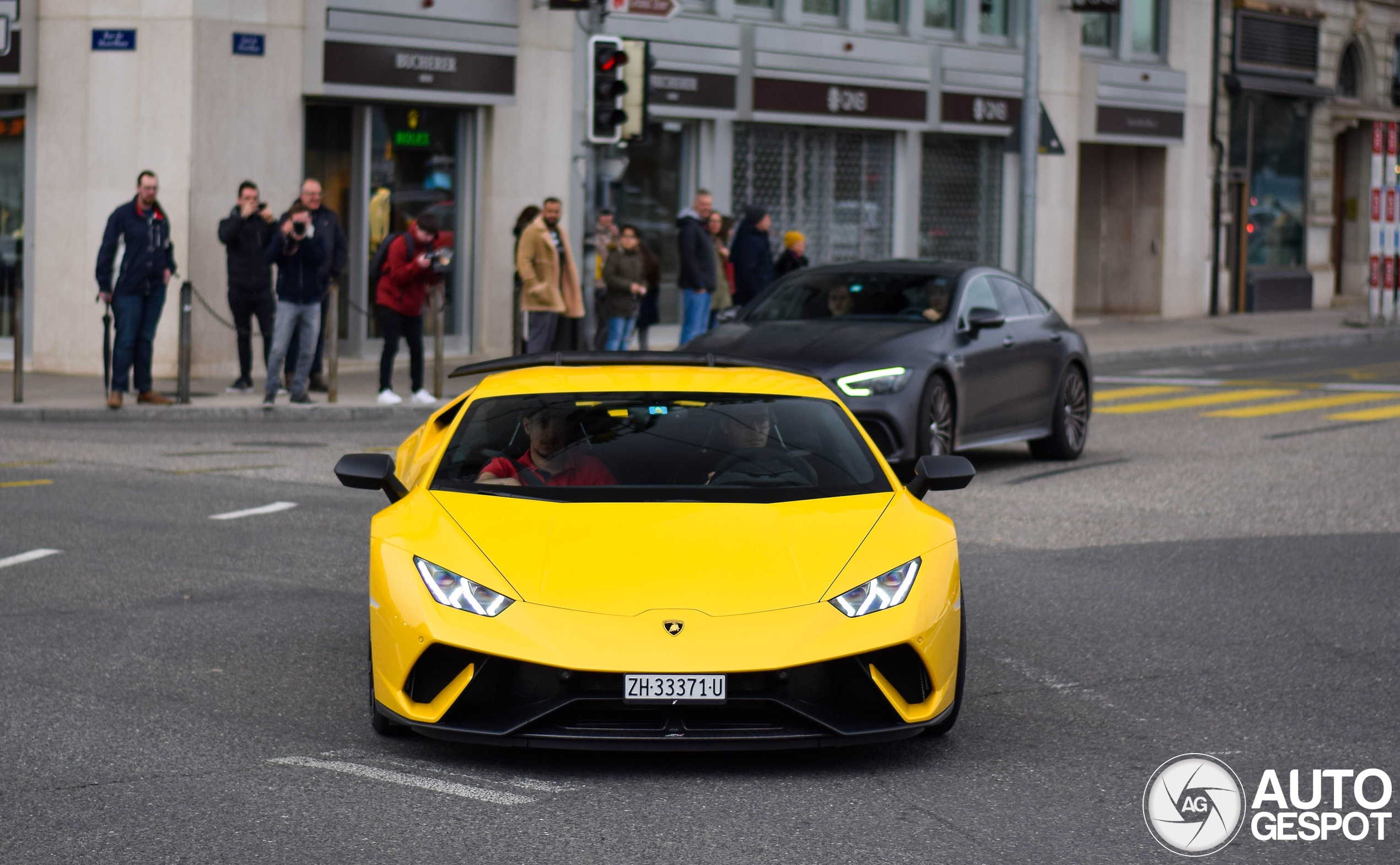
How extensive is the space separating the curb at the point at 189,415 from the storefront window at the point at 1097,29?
19.1 m

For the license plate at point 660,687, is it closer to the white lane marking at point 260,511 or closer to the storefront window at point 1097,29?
the white lane marking at point 260,511

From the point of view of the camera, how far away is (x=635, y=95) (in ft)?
61.8

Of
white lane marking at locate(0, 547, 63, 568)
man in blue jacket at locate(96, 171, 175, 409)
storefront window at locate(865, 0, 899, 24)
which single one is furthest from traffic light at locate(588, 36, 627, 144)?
storefront window at locate(865, 0, 899, 24)

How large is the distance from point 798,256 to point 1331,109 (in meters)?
20.9

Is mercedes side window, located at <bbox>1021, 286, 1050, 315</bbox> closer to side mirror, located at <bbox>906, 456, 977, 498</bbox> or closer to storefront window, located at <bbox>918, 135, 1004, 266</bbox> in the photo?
side mirror, located at <bbox>906, 456, 977, 498</bbox>

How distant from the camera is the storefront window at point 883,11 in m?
29.1

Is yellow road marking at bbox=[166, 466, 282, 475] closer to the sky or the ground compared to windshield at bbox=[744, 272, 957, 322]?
closer to the ground

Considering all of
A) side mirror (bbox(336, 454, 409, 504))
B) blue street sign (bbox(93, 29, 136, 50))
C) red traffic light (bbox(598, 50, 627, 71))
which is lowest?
side mirror (bbox(336, 454, 409, 504))

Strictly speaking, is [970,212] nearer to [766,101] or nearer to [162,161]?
[766,101]

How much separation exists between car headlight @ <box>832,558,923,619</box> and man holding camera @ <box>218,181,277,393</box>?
44.7 ft

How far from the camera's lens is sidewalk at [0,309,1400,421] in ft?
56.4

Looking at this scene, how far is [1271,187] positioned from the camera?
124 feet

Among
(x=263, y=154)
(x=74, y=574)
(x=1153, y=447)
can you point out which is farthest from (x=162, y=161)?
(x=74, y=574)

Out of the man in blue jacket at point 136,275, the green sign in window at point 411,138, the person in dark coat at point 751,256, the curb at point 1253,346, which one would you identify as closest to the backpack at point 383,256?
the man in blue jacket at point 136,275
